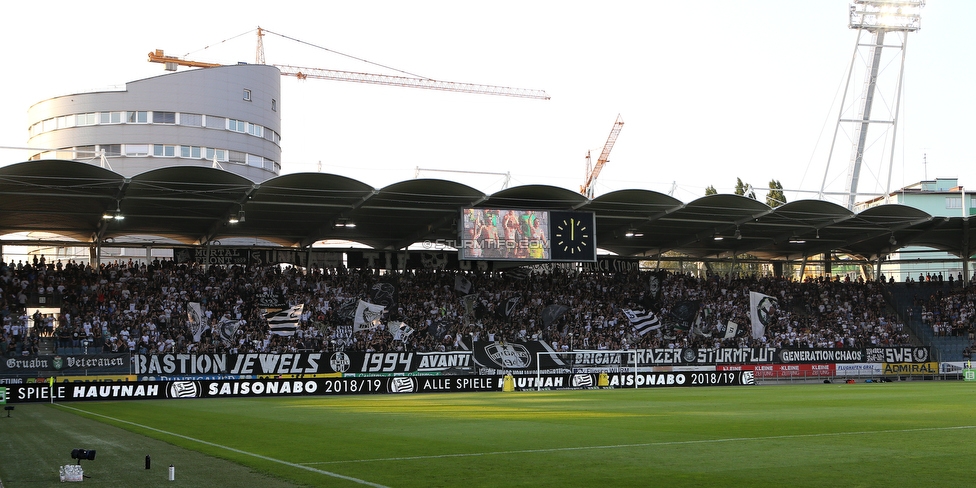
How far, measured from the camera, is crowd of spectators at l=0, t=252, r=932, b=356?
4294cm

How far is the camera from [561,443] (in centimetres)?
1559

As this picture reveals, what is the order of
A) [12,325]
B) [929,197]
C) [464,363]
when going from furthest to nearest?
[929,197]
[464,363]
[12,325]

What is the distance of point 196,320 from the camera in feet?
146

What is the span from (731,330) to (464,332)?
16.7 metres

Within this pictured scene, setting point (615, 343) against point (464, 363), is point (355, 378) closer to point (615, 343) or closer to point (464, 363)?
point (464, 363)

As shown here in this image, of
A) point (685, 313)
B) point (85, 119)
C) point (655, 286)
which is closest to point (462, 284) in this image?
point (655, 286)

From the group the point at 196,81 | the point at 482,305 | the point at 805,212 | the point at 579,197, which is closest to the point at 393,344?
the point at 482,305

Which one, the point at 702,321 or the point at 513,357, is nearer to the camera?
the point at 513,357

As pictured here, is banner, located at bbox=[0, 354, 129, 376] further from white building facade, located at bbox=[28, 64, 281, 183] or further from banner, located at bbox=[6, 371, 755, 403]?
white building facade, located at bbox=[28, 64, 281, 183]

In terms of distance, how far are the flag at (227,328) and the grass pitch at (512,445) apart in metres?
17.4

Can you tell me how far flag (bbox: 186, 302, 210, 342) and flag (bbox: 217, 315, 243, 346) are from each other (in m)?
0.66

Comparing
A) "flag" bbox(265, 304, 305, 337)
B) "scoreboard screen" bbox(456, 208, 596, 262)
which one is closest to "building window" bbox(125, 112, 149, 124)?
"flag" bbox(265, 304, 305, 337)

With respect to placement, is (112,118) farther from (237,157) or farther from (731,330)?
(731,330)

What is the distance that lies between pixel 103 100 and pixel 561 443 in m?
74.9
